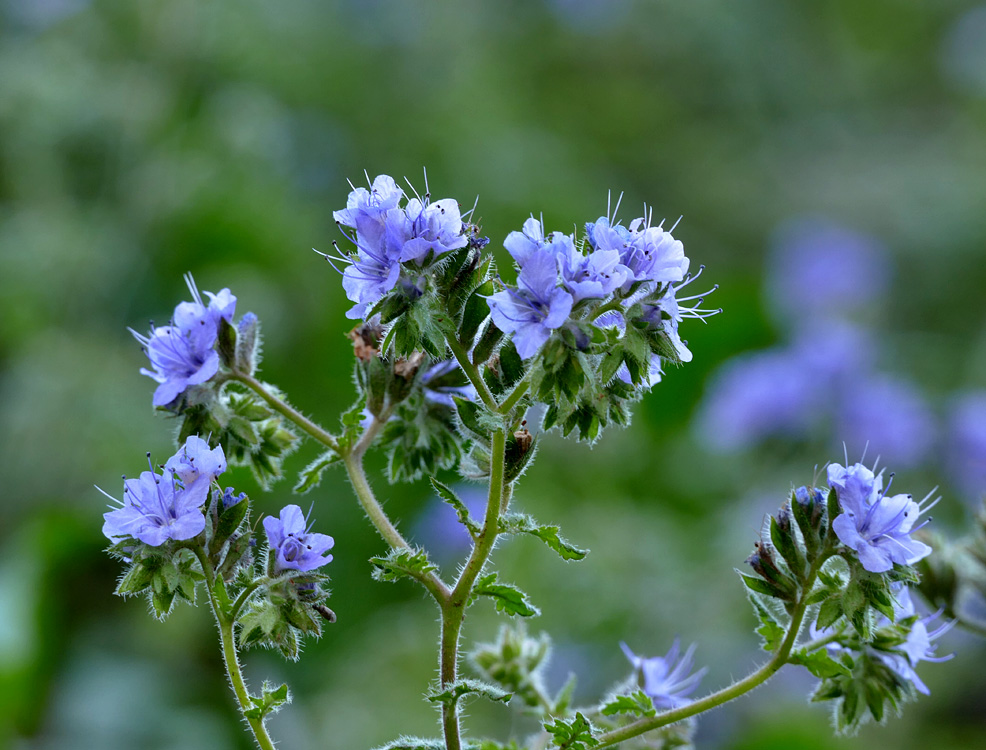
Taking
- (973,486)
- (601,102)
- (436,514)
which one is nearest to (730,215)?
(601,102)

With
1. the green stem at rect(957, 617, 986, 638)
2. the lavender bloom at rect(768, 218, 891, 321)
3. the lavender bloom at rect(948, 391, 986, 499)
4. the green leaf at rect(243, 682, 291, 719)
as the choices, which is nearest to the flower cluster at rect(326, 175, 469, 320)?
the green leaf at rect(243, 682, 291, 719)

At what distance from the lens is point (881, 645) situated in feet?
5.47

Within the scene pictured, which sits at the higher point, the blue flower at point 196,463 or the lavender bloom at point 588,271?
the lavender bloom at point 588,271

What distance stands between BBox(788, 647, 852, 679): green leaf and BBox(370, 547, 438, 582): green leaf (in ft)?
1.88

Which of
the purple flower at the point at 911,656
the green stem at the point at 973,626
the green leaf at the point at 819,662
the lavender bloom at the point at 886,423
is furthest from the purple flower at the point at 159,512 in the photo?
the lavender bloom at the point at 886,423

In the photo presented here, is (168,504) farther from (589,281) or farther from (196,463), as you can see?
(589,281)

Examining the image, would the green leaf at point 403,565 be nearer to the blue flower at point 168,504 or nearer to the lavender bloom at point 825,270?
the blue flower at point 168,504

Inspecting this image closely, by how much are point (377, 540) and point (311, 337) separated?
1.20 metres

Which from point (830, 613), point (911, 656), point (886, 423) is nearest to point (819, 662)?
point (830, 613)

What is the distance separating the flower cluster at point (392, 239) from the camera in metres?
1.57

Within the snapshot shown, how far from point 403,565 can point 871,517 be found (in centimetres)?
71

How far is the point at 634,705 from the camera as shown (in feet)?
5.03

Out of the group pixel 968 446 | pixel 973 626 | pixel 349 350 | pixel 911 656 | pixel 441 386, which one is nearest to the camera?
pixel 911 656

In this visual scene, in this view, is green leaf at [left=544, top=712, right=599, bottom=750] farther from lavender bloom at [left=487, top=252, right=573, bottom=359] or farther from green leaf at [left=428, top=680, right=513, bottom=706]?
lavender bloom at [left=487, top=252, right=573, bottom=359]
